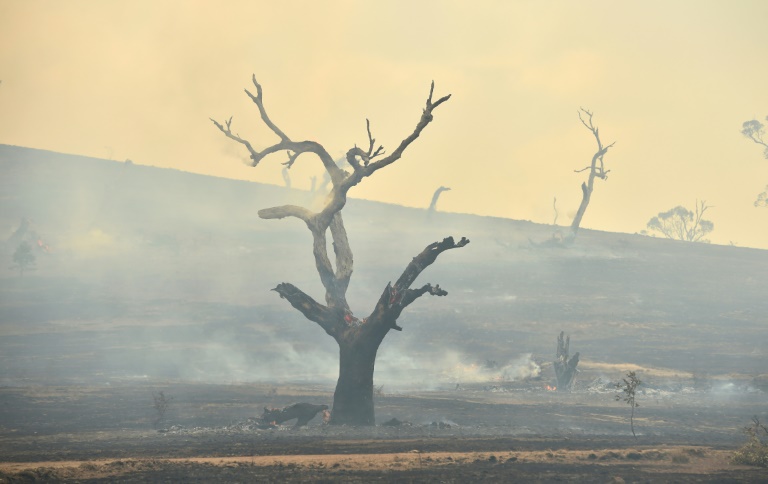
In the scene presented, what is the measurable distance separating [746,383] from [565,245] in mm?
44705

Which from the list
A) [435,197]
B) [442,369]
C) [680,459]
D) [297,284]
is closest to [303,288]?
[297,284]

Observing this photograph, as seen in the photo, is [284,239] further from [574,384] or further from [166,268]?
Result: [574,384]

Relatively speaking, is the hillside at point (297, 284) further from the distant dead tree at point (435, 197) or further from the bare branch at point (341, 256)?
the bare branch at point (341, 256)

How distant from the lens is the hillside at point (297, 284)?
1976 inches

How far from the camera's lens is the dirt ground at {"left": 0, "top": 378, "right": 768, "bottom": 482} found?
18000mm

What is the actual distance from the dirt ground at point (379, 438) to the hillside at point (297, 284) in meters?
9.57

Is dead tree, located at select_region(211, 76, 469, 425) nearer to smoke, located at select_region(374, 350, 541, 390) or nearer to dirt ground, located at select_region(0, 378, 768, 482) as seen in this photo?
dirt ground, located at select_region(0, 378, 768, 482)

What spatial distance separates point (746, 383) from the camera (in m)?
42.4

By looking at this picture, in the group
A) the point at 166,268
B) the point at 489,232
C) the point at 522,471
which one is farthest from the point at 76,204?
the point at 522,471

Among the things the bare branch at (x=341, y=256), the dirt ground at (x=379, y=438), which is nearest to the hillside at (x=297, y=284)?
the dirt ground at (x=379, y=438)

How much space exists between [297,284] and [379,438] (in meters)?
48.1

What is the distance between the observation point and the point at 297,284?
71312 mm

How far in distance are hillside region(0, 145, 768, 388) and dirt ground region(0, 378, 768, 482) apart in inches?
377

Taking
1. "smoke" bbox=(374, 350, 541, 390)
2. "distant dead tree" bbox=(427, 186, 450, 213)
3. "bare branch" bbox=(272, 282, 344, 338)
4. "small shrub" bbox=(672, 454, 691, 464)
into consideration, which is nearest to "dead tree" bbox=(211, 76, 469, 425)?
"bare branch" bbox=(272, 282, 344, 338)
